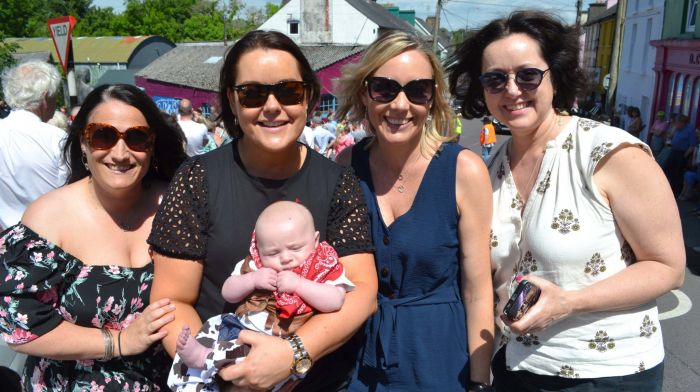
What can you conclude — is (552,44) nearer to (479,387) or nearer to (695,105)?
(479,387)

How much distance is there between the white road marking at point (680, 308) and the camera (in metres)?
6.12

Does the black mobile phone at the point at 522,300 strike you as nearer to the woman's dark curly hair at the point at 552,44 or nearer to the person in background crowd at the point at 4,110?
the woman's dark curly hair at the point at 552,44

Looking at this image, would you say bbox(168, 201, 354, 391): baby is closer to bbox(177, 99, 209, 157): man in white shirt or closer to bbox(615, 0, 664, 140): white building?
bbox(177, 99, 209, 157): man in white shirt

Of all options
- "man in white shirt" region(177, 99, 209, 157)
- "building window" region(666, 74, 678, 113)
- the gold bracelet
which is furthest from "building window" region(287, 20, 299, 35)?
the gold bracelet

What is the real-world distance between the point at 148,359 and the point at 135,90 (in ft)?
3.81

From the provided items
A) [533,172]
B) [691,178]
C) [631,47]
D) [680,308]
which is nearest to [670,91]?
[631,47]

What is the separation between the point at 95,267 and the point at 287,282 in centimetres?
84

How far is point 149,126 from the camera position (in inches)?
95.8

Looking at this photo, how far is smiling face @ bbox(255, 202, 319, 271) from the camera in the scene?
6.60ft

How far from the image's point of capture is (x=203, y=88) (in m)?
35.8

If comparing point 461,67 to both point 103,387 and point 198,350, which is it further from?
point 103,387

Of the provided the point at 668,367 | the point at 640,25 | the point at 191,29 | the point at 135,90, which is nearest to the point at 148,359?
the point at 135,90

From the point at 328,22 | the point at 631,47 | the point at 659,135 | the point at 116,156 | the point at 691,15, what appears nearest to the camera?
the point at 116,156

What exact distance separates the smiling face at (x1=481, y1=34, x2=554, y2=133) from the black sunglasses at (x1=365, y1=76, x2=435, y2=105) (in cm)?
29
